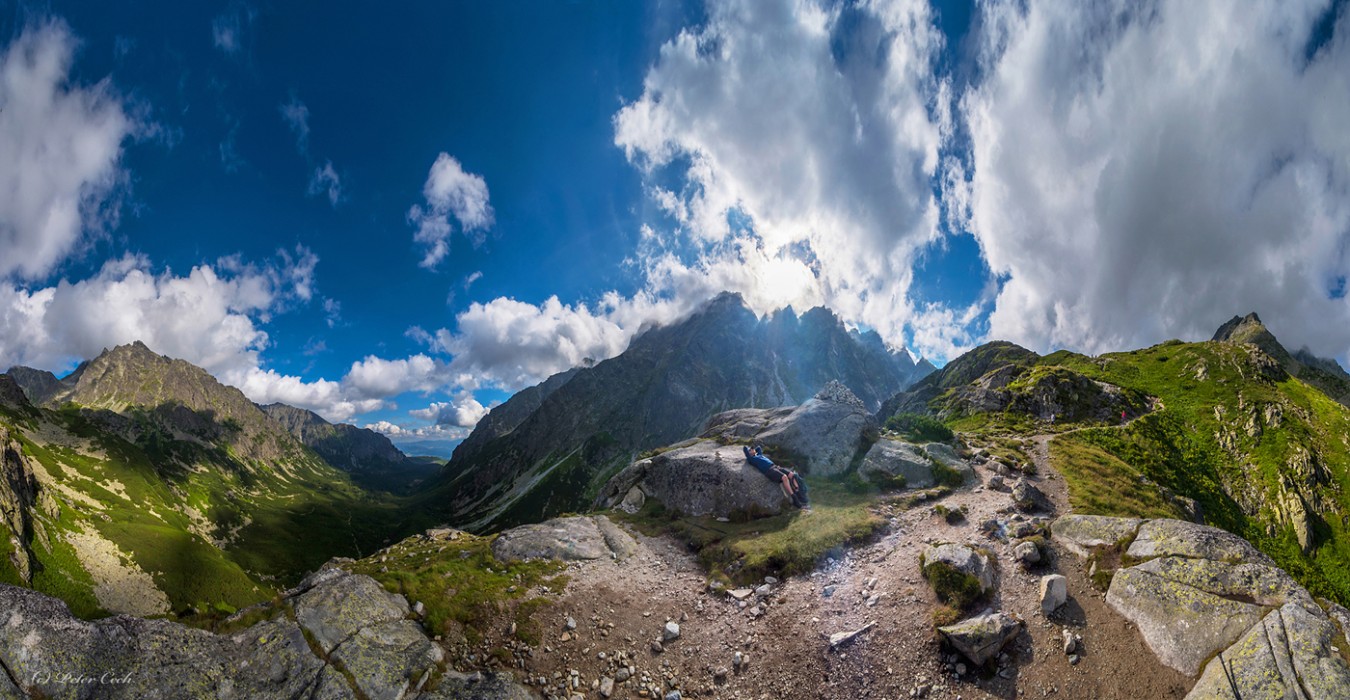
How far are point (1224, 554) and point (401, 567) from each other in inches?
1325

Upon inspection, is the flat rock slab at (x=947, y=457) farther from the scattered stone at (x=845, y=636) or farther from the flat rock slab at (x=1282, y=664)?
the flat rock slab at (x=1282, y=664)

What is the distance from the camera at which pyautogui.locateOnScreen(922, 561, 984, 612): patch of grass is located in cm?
1772

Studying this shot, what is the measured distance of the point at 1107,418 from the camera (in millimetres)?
64812

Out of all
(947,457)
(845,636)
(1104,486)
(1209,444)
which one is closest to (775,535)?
(845,636)

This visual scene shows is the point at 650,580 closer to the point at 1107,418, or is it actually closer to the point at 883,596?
the point at 883,596

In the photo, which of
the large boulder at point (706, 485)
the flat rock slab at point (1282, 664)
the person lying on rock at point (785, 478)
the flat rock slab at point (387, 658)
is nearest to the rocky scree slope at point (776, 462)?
the large boulder at point (706, 485)

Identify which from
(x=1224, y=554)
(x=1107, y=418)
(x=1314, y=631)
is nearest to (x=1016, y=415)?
(x=1107, y=418)

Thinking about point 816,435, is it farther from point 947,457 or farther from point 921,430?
point 947,457

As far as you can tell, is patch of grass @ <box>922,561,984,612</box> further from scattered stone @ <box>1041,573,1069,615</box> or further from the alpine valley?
scattered stone @ <box>1041,573,1069,615</box>

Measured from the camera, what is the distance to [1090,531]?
19266 millimetres

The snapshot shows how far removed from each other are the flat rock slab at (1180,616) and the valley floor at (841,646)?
0.40 metres

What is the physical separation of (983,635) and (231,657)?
2367 cm

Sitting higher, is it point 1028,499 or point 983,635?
point 1028,499

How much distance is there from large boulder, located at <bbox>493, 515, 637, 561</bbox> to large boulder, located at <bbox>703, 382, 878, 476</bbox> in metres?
19.7
